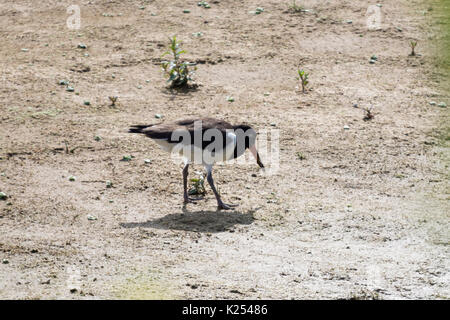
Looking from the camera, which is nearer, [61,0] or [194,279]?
[194,279]

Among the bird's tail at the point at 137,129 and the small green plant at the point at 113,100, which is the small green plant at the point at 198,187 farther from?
the small green plant at the point at 113,100

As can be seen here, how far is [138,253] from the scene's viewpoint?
552cm

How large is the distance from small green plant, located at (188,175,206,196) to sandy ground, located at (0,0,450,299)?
0.17 metres

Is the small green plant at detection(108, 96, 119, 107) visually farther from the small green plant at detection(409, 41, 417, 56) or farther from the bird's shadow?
the small green plant at detection(409, 41, 417, 56)

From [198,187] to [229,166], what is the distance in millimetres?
784

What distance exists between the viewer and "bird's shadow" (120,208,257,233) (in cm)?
610

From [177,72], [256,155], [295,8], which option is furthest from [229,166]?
[295,8]

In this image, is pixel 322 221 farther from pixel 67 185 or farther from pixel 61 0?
pixel 61 0

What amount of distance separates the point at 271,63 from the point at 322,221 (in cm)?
434

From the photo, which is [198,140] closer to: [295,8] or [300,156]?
[300,156]

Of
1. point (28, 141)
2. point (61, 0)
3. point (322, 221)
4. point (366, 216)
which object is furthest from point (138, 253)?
point (61, 0)

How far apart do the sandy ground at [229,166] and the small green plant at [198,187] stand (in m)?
0.17

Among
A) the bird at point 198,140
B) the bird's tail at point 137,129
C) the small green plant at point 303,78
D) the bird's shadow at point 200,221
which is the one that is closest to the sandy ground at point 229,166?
the bird's shadow at point 200,221

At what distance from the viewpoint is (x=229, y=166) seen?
24.9 feet
